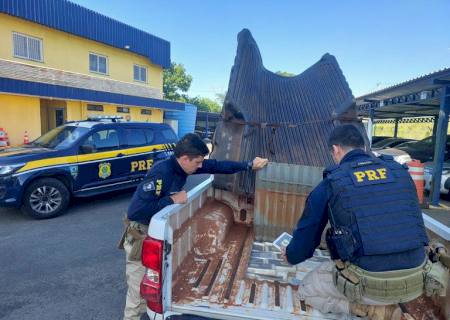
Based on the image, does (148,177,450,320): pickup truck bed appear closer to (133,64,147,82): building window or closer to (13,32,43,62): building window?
(13,32,43,62): building window

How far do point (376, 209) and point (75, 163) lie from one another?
222 inches

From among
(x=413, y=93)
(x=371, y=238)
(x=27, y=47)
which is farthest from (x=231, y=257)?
(x=27, y=47)

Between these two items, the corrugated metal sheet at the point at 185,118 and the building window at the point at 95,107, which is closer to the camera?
the building window at the point at 95,107

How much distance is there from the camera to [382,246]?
5.18 feet

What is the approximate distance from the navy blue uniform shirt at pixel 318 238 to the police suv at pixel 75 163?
16.8 ft

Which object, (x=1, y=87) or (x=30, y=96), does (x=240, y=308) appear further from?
(x=30, y=96)

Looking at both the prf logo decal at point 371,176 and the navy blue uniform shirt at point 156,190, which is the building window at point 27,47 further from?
the prf logo decal at point 371,176

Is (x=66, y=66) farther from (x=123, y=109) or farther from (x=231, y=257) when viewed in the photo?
(x=231, y=257)

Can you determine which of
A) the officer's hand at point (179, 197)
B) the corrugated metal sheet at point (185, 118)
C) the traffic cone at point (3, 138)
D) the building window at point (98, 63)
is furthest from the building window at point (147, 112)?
the officer's hand at point (179, 197)

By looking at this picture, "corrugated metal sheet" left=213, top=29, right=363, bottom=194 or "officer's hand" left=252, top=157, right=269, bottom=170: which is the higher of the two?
"corrugated metal sheet" left=213, top=29, right=363, bottom=194

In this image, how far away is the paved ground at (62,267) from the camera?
2986 millimetres

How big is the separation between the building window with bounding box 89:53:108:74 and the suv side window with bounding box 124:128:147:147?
1084cm

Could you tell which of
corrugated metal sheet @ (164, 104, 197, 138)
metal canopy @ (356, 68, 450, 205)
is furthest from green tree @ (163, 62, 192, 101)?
metal canopy @ (356, 68, 450, 205)

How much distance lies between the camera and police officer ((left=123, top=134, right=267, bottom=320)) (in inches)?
91.1
